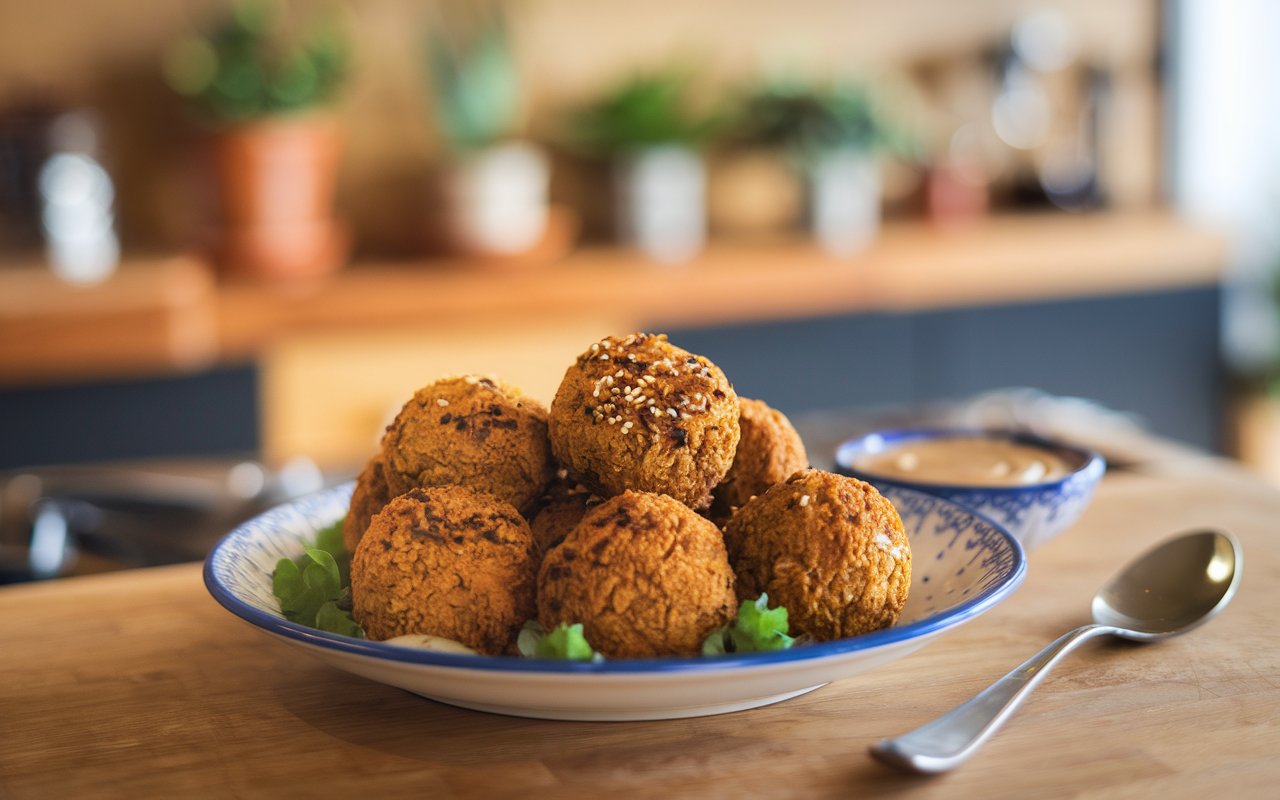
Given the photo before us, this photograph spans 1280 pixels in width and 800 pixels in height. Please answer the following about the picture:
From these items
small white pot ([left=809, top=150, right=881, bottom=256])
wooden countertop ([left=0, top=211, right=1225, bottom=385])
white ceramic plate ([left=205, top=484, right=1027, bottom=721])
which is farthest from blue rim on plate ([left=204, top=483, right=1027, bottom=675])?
small white pot ([left=809, top=150, right=881, bottom=256])

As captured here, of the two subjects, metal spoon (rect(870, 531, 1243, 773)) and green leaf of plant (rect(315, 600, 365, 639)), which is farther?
green leaf of plant (rect(315, 600, 365, 639))

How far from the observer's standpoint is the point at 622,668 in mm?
688

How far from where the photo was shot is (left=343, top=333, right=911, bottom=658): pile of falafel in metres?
0.76

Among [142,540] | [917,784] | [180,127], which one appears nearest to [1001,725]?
[917,784]

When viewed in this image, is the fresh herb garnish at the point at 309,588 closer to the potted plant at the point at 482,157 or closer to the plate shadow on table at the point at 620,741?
the plate shadow on table at the point at 620,741

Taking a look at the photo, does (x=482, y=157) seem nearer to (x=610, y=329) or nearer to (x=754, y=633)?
(x=610, y=329)

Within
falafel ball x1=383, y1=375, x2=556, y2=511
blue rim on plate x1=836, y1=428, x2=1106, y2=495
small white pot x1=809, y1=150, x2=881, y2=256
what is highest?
small white pot x1=809, y1=150, x2=881, y2=256

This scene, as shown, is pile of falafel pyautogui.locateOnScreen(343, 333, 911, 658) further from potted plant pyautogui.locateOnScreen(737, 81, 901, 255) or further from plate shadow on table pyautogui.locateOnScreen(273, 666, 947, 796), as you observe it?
potted plant pyautogui.locateOnScreen(737, 81, 901, 255)

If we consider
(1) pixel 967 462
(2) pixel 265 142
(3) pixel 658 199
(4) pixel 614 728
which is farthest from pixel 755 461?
(3) pixel 658 199

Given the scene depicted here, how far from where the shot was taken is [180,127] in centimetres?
323

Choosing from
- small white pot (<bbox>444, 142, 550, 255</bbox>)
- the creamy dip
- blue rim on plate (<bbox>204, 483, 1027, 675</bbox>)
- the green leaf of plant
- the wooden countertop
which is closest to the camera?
blue rim on plate (<bbox>204, 483, 1027, 675</bbox>)

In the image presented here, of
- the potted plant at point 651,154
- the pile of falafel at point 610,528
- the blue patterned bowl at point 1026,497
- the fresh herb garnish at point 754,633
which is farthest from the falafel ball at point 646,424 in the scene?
the potted plant at point 651,154

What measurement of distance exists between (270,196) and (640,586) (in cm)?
240

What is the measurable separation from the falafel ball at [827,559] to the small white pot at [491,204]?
235cm
